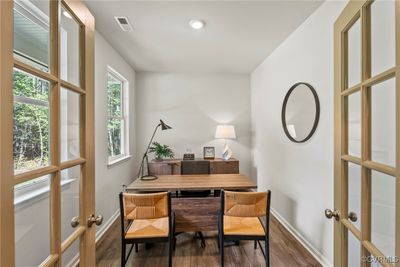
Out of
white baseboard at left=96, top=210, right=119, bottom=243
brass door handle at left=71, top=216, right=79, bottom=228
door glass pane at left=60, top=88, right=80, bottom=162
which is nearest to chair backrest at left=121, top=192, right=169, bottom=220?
brass door handle at left=71, top=216, right=79, bottom=228

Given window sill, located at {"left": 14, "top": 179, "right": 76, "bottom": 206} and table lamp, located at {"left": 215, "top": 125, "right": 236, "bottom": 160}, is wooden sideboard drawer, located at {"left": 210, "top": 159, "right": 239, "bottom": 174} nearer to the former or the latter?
table lamp, located at {"left": 215, "top": 125, "right": 236, "bottom": 160}

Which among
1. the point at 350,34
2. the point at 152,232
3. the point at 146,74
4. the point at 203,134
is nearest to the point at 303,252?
the point at 152,232

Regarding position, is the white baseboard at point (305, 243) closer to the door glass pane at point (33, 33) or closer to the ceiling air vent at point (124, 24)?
the door glass pane at point (33, 33)

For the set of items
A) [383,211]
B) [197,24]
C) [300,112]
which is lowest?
[383,211]

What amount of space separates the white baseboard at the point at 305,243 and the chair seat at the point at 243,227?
71 centimetres

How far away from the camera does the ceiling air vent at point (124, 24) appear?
7.21ft

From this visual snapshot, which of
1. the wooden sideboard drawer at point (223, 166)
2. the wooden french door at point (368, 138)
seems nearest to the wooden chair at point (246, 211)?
the wooden french door at point (368, 138)

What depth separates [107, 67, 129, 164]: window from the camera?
3.12 meters

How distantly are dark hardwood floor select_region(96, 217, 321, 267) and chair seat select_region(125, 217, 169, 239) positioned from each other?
45 centimetres

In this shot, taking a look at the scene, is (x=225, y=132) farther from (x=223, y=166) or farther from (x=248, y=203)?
(x=248, y=203)

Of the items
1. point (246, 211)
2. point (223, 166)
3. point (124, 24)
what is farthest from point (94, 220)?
point (223, 166)

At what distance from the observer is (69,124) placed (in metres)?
1.01

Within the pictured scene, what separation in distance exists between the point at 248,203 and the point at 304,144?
108 cm

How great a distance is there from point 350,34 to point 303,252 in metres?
2.14
